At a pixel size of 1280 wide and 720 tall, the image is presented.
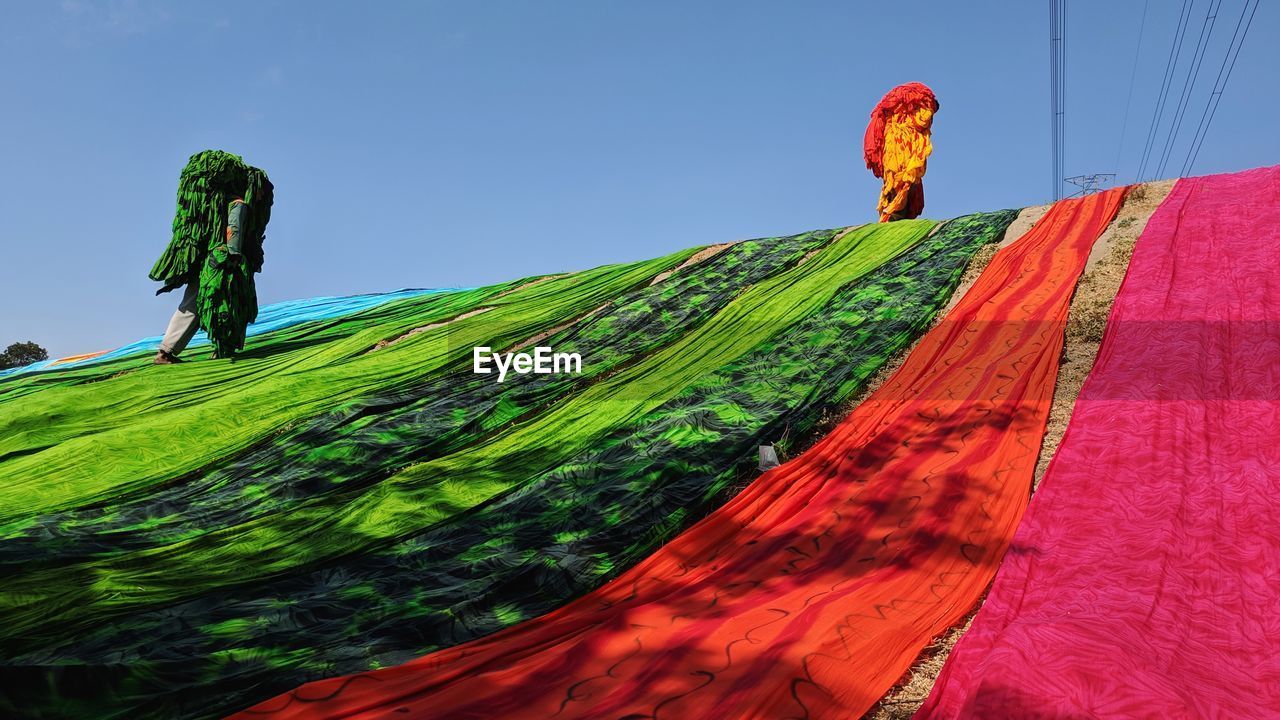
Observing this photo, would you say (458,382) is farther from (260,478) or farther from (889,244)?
(889,244)

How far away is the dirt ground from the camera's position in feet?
9.06

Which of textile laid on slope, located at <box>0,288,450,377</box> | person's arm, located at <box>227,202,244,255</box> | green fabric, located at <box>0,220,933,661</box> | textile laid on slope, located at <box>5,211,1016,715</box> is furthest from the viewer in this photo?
textile laid on slope, located at <box>0,288,450,377</box>

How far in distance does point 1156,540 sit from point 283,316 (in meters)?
9.67

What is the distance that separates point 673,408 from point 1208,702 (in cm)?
349

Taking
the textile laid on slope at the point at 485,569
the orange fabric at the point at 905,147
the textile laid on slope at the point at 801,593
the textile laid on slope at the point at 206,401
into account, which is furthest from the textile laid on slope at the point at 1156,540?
the orange fabric at the point at 905,147

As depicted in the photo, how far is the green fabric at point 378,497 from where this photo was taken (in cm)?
318

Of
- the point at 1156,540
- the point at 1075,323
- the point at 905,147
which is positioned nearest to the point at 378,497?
the point at 1156,540

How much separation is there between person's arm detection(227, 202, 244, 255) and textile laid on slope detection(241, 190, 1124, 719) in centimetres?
539

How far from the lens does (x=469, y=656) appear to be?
9.76ft

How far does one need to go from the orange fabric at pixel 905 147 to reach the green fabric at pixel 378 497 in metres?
4.36

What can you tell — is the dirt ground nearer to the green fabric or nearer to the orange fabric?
the green fabric

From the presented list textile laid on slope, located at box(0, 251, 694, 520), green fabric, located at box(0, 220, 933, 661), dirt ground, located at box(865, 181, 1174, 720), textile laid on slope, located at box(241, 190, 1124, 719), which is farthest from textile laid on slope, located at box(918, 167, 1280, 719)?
textile laid on slope, located at box(0, 251, 694, 520)

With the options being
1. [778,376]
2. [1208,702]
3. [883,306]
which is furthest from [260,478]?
[883,306]

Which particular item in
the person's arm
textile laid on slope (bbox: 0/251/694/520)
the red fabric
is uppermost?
the red fabric
